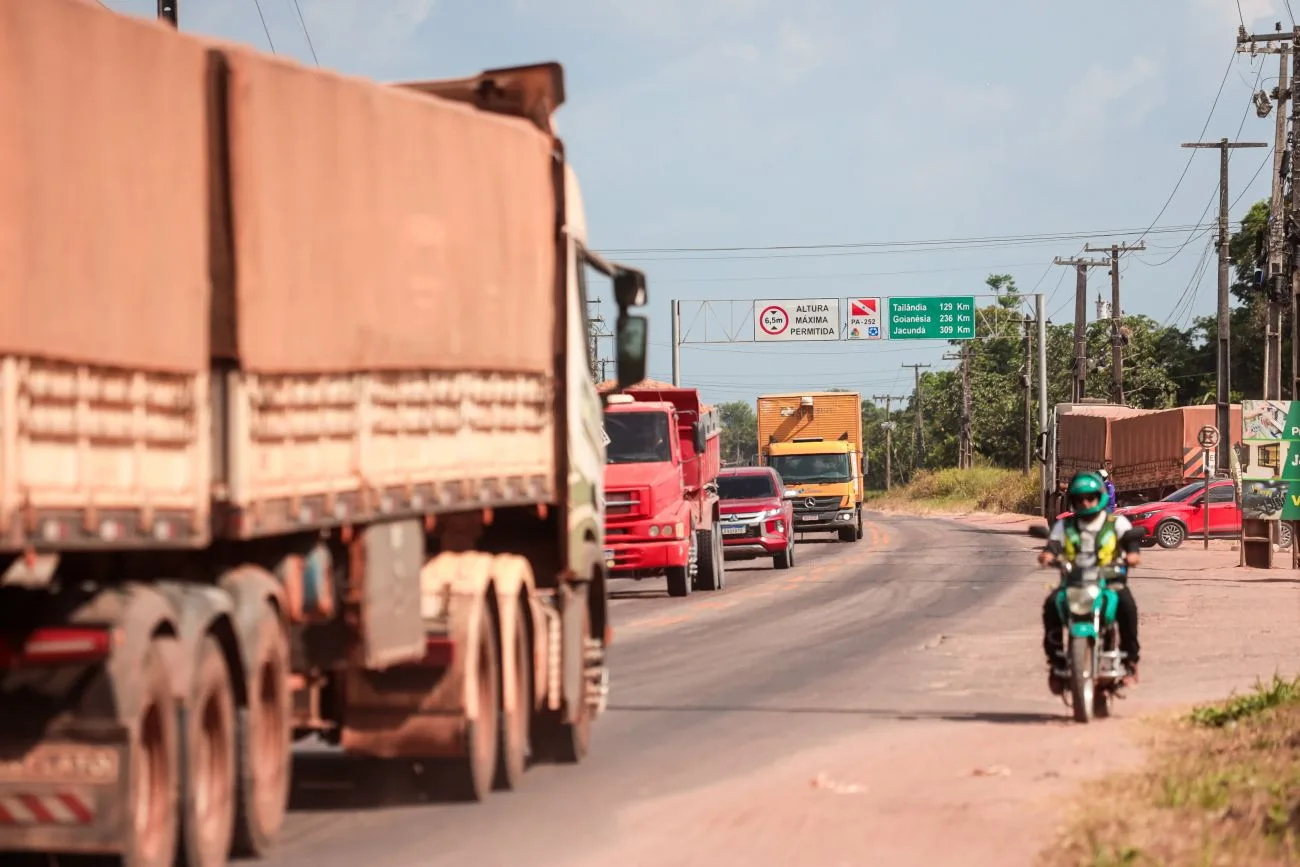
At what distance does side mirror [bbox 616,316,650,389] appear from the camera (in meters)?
13.5

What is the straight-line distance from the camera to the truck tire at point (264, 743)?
28.3 feet

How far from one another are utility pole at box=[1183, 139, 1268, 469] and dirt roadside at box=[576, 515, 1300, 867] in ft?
103

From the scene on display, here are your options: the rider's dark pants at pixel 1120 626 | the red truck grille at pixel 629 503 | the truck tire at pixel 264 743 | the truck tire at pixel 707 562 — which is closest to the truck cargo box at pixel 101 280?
the truck tire at pixel 264 743

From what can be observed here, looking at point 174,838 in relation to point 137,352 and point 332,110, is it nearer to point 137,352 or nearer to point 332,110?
point 137,352

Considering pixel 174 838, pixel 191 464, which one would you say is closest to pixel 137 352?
pixel 191 464

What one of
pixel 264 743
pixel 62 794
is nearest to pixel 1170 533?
→ pixel 264 743

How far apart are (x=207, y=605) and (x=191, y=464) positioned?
55cm

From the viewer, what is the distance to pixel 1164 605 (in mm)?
27297

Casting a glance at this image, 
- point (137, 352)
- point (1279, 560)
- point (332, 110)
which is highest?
point (332, 110)

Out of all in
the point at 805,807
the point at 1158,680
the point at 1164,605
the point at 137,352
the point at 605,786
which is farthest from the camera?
the point at 1164,605

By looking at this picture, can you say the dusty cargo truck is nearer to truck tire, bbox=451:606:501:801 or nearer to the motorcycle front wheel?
truck tire, bbox=451:606:501:801

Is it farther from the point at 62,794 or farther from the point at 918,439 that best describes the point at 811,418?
the point at 918,439

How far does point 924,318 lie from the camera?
69312mm

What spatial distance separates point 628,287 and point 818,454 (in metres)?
38.5
